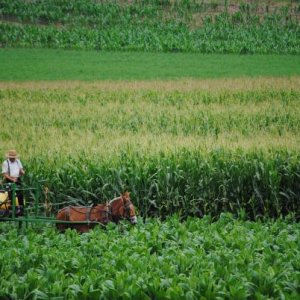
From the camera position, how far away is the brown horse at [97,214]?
15.3 m

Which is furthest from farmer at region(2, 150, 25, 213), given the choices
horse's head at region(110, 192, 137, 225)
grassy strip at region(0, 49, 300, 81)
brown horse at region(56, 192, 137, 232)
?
grassy strip at region(0, 49, 300, 81)

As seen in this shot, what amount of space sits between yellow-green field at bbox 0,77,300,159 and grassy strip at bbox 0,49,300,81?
3.64 meters

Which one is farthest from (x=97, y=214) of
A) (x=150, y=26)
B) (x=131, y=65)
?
(x=150, y=26)

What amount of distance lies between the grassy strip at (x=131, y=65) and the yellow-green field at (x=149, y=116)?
11.9 feet

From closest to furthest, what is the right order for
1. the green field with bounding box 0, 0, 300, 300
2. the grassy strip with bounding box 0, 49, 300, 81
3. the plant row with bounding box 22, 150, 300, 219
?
1. the green field with bounding box 0, 0, 300, 300
2. the plant row with bounding box 22, 150, 300, 219
3. the grassy strip with bounding box 0, 49, 300, 81

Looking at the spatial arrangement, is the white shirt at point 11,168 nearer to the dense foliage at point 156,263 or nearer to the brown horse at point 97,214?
the brown horse at point 97,214

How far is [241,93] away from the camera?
33906 millimetres

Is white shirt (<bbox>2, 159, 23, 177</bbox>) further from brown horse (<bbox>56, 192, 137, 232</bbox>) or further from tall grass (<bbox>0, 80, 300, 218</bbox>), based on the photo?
tall grass (<bbox>0, 80, 300, 218</bbox>)

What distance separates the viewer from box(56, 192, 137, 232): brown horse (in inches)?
602

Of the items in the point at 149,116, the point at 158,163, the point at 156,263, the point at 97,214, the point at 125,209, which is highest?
the point at 156,263

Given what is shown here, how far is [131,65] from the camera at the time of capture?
46.7 meters

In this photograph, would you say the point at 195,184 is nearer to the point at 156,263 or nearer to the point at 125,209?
the point at 125,209

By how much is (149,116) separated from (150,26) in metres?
33.8

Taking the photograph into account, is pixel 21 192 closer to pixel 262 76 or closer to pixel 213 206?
pixel 213 206
